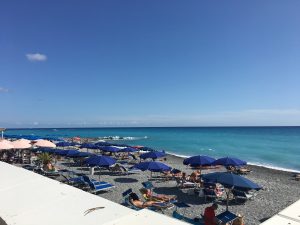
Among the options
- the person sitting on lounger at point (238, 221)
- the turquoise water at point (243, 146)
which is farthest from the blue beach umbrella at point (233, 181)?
the turquoise water at point (243, 146)

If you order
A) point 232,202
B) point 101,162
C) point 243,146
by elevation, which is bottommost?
point 243,146

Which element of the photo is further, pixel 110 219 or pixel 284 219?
pixel 284 219

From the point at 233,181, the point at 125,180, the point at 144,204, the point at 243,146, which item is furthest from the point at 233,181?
the point at 243,146

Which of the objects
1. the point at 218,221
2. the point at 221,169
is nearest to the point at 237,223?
the point at 218,221

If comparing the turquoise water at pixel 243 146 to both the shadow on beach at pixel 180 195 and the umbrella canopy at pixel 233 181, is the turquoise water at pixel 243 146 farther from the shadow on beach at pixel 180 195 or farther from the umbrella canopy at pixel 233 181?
the umbrella canopy at pixel 233 181

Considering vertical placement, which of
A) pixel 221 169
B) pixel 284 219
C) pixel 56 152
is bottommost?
pixel 221 169

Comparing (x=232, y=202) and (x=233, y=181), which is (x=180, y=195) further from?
(x=233, y=181)

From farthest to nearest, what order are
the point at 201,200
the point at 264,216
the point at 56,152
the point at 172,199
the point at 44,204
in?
the point at 56,152 → the point at 201,200 → the point at 172,199 → the point at 264,216 → the point at 44,204

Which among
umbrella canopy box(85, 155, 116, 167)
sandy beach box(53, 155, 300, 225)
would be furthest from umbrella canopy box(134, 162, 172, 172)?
umbrella canopy box(85, 155, 116, 167)

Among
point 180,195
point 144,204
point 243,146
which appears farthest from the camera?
point 243,146

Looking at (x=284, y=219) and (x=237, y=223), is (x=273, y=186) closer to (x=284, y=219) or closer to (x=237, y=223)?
(x=237, y=223)

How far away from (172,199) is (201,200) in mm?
1714

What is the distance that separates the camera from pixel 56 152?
72.2 feet

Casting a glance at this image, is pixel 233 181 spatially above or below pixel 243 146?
above
